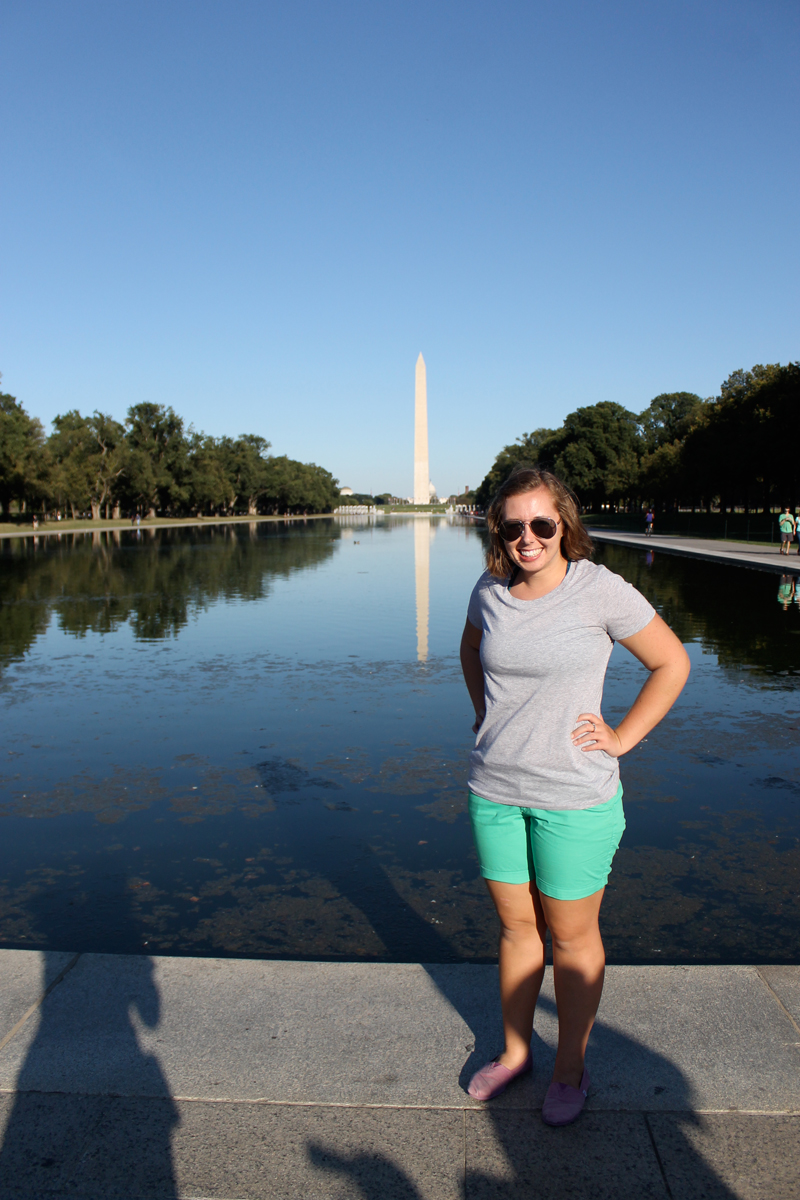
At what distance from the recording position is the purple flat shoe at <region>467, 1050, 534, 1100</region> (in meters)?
2.73

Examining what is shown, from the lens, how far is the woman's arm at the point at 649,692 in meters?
2.73

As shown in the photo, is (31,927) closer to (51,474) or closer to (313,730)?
(313,730)

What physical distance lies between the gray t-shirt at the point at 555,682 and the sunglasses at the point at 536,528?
16 cm

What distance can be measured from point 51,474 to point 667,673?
70.2 meters

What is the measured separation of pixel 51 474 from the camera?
67.1 m

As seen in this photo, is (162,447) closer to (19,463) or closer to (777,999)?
(19,463)

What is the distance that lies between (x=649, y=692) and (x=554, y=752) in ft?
1.27

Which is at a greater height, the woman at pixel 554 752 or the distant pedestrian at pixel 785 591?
the woman at pixel 554 752

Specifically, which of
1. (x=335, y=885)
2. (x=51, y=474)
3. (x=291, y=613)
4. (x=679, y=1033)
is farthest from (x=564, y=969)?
(x=51, y=474)

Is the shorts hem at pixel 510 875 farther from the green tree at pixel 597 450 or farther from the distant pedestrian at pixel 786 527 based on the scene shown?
the green tree at pixel 597 450

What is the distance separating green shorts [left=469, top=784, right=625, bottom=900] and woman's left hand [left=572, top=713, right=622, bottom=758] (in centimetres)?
18

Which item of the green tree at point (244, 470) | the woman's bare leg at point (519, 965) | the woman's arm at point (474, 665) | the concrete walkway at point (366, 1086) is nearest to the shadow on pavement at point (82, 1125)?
the concrete walkway at point (366, 1086)

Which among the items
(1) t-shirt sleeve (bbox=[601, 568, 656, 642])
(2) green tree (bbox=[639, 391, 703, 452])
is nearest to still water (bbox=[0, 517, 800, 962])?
(1) t-shirt sleeve (bbox=[601, 568, 656, 642])

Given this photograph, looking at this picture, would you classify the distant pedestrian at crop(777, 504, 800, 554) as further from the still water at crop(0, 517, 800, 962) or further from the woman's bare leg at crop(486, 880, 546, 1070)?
the woman's bare leg at crop(486, 880, 546, 1070)
